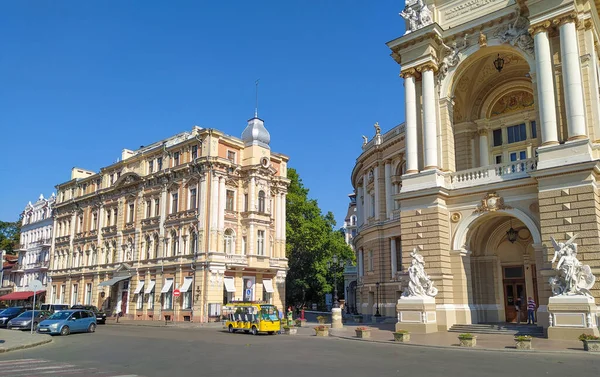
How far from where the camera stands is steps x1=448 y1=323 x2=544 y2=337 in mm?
23438

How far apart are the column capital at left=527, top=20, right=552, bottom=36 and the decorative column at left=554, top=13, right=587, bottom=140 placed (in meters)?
0.37

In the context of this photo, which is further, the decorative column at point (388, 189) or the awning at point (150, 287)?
the awning at point (150, 287)

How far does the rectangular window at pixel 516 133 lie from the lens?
3109cm

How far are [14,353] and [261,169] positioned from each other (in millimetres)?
31237

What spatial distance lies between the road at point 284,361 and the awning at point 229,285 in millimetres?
Result: 23773

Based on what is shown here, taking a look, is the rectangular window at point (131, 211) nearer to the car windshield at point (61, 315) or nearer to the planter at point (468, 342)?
the car windshield at point (61, 315)

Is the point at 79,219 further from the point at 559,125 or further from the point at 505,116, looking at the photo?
the point at 559,125

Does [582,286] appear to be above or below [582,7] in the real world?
below

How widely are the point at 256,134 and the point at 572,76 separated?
30.5 metres

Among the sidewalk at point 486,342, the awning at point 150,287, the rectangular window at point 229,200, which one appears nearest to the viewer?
the sidewalk at point 486,342

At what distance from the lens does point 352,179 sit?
59281 mm

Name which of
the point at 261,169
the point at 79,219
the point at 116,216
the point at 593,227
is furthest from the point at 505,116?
the point at 79,219

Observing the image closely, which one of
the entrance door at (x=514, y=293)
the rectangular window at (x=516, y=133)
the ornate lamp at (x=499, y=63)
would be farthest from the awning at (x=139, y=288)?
the ornate lamp at (x=499, y=63)

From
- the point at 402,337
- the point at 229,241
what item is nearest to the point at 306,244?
the point at 229,241
